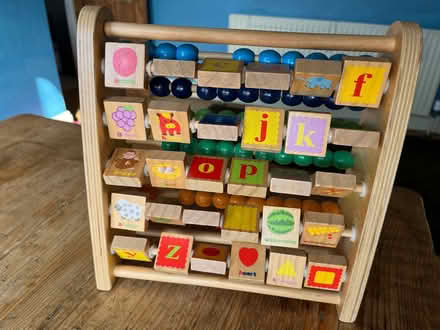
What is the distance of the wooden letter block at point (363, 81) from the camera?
1.96ft

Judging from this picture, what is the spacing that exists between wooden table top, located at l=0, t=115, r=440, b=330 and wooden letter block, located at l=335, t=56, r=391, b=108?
1.51 feet

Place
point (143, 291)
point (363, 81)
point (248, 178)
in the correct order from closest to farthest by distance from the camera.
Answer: point (363, 81) → point (248, 178) → point (143, 291)

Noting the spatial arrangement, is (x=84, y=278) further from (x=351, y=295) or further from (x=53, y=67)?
(x=53, y=67)

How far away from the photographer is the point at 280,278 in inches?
30.5

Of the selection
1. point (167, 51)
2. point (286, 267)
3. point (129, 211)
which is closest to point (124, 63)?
point (167, 51)

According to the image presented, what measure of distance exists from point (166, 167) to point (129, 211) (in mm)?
136

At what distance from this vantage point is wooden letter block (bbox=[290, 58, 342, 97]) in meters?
0.61

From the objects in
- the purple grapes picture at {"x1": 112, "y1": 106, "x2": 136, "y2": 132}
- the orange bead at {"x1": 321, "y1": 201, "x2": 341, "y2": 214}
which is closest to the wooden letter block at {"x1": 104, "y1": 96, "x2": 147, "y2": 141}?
the purple grapes picture at {"x1": 112, "y1": 106, "x2": 136, "y2": 132}

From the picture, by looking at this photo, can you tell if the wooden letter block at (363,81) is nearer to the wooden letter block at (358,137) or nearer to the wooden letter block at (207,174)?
the wooden letter block at (358,137)

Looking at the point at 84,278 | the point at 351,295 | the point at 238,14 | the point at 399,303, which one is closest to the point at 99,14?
the point at 84,278

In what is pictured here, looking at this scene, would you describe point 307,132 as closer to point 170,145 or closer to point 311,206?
point 311,206

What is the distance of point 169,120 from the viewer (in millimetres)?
674

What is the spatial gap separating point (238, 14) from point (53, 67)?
158 centimetres

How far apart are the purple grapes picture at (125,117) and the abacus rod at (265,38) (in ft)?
0.44
